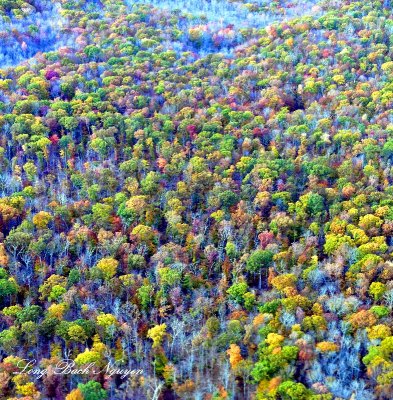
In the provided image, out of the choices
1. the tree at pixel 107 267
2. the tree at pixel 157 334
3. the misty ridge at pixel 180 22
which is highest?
the misty ridge at pixel 180 22

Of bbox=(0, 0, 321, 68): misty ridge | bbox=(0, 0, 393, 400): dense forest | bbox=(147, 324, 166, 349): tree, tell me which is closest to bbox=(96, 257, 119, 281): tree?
bbox=(0, 0, 393, 400): dense forest

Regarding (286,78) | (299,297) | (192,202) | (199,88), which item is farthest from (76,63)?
(299,297)

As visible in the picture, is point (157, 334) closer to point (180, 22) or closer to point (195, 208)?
point (195, 208)

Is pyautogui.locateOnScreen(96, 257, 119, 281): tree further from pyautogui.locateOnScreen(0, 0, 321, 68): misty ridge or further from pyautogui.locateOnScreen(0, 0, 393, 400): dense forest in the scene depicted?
pyautogui.locateOnScreen(0, 0, 321, 68): misty ridge

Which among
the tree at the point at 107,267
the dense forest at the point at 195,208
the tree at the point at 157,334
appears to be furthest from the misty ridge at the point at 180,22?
the tree at the point at 157,334

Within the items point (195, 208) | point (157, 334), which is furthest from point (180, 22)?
point (157, 334)

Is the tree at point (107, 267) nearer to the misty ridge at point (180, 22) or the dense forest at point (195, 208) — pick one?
the dense forest at point (195, 208)

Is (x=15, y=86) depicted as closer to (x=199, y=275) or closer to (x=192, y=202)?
(x=192, y=202)

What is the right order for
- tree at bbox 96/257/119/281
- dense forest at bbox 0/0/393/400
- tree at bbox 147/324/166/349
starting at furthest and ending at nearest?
tree at bbox 96/257/119/281, tree at bbox 147/324/166/349, dense forest at bbox 0/0/393/400

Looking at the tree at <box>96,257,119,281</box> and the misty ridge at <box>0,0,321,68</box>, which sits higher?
the misty ridge at <box>0,0,321,68</box>
